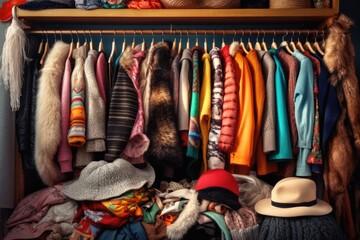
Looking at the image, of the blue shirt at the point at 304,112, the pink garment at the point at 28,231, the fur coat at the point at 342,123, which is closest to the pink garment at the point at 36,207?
the pink garment at the point at 28,231

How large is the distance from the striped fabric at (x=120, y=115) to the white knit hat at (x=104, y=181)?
3.3 inches

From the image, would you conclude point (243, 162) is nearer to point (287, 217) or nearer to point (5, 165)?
point (287, 217)

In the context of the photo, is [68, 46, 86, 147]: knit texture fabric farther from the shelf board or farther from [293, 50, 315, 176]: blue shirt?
[293, 50, 315, 176]: blue shirt

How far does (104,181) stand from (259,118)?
89 cm

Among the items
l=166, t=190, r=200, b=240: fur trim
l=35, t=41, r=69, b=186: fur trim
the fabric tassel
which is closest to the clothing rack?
the fabric tassel

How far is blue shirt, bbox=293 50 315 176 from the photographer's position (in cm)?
215

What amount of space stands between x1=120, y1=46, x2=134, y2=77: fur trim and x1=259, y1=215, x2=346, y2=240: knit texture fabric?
110 centimetres

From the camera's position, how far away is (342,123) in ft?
7.09

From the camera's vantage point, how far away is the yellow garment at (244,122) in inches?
83.0

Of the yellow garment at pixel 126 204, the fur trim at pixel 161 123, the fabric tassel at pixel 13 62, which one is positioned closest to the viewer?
the yellow garment at pixel 126 204

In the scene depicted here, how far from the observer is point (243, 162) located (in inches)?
83.0

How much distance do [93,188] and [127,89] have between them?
56 cm

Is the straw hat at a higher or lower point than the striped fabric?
lower

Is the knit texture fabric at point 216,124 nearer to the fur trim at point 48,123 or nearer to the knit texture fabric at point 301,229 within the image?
the knit texture fabric at point 301,229
